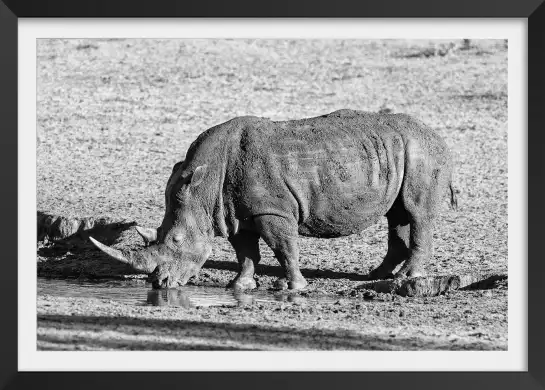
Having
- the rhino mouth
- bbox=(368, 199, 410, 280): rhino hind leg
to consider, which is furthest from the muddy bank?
bbox=(368, 199, 410, 280): rhino hind leg

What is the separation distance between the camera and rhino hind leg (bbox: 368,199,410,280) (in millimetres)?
15781

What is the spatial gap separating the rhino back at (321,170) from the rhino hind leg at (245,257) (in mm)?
506

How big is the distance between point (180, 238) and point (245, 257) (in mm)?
819

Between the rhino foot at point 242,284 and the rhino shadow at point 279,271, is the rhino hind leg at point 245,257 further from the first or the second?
the rhino shadow at point 279,271

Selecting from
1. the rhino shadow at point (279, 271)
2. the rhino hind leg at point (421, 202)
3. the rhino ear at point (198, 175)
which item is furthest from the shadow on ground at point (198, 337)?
the rhino shadow at point (279, 271)

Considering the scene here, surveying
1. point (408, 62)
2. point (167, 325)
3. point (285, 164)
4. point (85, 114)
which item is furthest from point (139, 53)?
point (167, 325)

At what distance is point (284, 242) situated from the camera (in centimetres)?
1484

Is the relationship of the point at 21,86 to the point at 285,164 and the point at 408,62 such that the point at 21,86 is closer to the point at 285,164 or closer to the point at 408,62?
the point at 285,164

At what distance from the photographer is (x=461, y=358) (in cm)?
1234

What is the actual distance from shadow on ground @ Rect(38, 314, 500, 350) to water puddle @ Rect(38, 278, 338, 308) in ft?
3.58

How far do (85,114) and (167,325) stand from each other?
31.6 feet

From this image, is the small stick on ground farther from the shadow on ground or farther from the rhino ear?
the rhino ear

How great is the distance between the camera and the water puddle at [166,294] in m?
14.4
